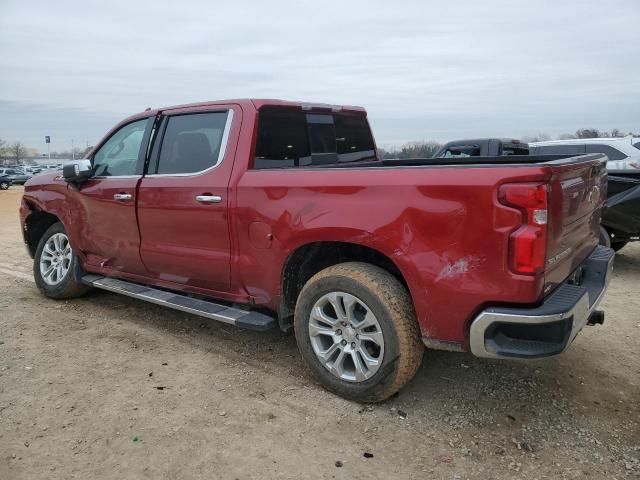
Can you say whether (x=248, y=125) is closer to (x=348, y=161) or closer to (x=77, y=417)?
(x=348, y=161)

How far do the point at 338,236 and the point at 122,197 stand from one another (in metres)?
2.23

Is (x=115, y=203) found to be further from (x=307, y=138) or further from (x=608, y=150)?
(x=608, y=150)

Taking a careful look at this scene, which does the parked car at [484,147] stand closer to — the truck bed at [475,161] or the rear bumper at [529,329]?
the truck bed at [475,161]

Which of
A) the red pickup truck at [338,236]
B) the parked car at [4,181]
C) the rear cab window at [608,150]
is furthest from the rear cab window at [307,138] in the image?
the parked car at [4,181]

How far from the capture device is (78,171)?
477cm

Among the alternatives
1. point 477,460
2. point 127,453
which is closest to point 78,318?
point 127,453

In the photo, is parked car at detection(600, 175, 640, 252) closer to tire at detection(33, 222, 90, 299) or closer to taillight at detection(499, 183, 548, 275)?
taillight at detection(499, 183, 548, 275)

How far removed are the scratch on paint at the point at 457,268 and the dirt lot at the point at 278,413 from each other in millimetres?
906

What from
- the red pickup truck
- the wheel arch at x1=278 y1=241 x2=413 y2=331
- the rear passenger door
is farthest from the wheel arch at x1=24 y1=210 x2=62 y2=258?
the wheel arch at x1=278 y1=241 x2=413 y2=331

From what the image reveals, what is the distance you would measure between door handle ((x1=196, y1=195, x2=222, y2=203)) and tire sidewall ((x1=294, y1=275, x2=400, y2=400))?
3.06ft

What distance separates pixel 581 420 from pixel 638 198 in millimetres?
4154

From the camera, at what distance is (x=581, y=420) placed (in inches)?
121

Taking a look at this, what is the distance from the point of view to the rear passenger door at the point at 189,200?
3818 mm

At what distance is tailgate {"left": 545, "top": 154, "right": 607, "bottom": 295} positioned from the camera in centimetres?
269
